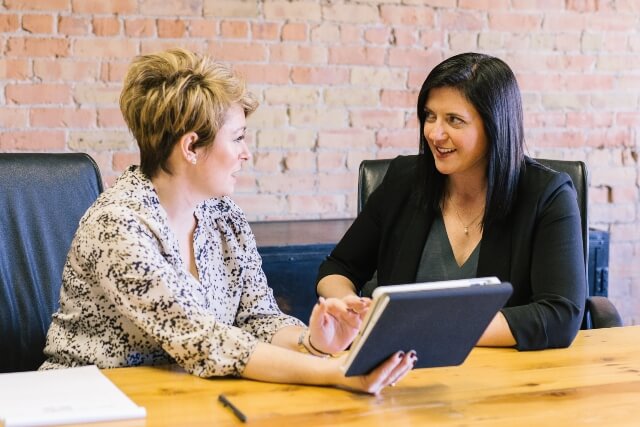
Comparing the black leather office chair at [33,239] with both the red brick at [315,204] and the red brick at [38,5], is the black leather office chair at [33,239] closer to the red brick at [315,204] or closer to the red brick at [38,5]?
the red brick at [38,5]

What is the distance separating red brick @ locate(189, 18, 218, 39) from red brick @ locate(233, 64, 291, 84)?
0.13 metres

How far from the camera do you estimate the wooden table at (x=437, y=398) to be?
1.51 metres

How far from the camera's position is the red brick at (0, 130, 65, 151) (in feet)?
10.1

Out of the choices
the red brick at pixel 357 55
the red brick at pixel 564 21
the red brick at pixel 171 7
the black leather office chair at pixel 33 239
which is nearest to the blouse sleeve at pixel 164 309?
the black leather office chair at pixel 33 239

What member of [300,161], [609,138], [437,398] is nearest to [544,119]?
[609,138]

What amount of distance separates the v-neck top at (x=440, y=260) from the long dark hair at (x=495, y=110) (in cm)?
11

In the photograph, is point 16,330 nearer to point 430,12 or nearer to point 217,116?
point 217,116

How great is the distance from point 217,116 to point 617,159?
235 cm

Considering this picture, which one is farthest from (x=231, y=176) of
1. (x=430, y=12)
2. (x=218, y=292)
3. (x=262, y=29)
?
(x=430, y=12)

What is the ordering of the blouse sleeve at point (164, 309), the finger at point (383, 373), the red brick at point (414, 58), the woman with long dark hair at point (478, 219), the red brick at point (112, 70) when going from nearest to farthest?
the finger at point (383, 373)
the blouse sleeve at point (164, 309)
the woman with long dark hair at point (478, 219)
the red brick at point (112, 70)
the red brick at point (414, 58)

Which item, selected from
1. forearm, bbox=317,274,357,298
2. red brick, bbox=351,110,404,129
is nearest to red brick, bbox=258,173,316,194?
red brick, bbox=351,110,404,129

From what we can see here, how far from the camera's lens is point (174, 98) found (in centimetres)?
185

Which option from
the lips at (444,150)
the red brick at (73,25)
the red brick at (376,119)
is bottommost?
the red brick at (376,119)

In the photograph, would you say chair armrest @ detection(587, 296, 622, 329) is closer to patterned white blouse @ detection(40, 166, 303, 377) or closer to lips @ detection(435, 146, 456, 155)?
lips @ detection(435, 146, 456, 155)
